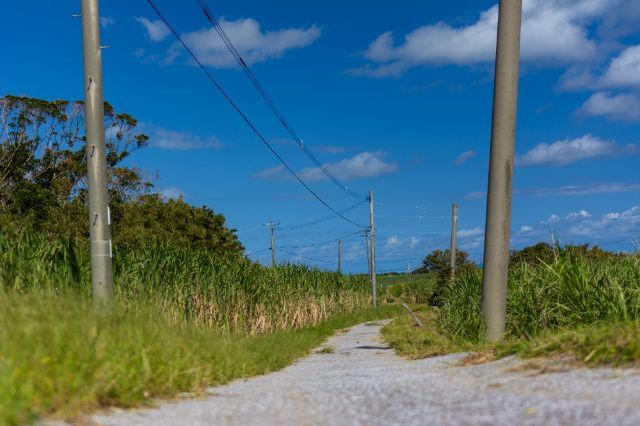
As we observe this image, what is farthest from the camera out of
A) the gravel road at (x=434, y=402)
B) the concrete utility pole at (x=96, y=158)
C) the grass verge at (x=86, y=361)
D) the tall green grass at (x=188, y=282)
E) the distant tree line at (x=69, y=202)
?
the distant tree line at (x=69, y=202)

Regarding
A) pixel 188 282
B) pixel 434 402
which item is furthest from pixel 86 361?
pixel 188 282

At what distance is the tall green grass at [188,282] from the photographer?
11.5 metres

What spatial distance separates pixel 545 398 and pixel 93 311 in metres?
4.63

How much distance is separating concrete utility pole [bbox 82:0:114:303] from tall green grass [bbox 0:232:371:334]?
537 millimetres

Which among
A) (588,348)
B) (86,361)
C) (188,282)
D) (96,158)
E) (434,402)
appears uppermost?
(96,158)

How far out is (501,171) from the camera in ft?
35.4

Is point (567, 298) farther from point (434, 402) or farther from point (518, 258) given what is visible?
point (518, 258)

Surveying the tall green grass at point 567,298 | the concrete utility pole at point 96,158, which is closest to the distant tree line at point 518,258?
the tall green grass at point 567,298

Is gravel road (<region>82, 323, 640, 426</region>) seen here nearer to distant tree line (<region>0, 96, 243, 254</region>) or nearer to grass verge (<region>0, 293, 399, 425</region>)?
grass verge (<region>0, 293, 399, 425</region>)

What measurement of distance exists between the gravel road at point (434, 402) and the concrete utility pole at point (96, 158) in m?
3.87

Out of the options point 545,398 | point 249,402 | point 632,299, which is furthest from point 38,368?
point 632,299

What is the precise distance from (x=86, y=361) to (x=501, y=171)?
741 cm

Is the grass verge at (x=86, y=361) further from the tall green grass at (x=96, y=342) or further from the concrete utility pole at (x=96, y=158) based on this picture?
the concrete utility pole at (x=96, y=158)

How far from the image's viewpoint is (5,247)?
1176 cm
